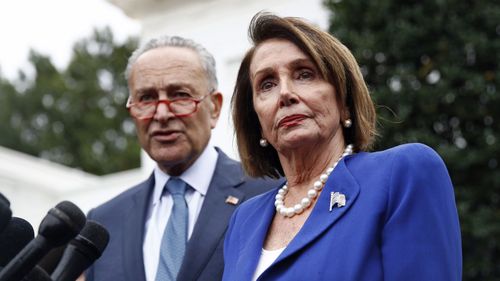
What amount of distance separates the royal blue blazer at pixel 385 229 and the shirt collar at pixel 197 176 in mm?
1359

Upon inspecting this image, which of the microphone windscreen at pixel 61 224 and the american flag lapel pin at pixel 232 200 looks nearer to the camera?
the microphone windscreen at pixel 61 224

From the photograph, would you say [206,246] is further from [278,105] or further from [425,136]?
[425,136]

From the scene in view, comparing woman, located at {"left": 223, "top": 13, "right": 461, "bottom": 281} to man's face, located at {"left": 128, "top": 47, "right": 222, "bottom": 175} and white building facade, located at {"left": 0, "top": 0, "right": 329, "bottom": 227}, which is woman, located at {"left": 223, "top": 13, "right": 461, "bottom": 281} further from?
white building facade, located at {"left": 0, "top": 0, "right": 329, "bottom": 227}

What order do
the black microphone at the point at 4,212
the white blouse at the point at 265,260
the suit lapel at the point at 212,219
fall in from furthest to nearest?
1. the suit lapel at the point at 212,219
2. the white blouse at the point at 265,260
3. the black microphone at the point at 4,212

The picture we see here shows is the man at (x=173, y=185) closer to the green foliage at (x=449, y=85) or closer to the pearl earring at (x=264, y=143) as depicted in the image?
the pearl earring at (x=264, y=143)

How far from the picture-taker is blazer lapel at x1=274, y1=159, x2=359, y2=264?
113 inches

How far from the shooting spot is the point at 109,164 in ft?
104

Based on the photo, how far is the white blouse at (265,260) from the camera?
2994mm

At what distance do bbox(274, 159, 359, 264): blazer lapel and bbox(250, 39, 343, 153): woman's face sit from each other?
19cm

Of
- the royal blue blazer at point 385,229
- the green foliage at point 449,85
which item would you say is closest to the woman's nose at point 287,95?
the royal blue blazer at point 385,229

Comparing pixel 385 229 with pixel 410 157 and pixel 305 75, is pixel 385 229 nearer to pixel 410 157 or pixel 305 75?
pixel 410 157

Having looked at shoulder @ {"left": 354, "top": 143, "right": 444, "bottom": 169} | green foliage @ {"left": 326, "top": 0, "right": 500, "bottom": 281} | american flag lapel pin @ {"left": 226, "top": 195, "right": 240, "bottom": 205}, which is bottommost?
green foliage @ {"left": 326, "top": 0, "right": 500, "bottom": 281}

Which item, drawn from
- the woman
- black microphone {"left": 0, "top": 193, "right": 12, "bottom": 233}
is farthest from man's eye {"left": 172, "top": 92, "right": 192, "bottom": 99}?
black microphone {"left": 0, "top": 193, "right": 12, "bottom": 233}

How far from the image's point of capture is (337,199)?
115 inches
